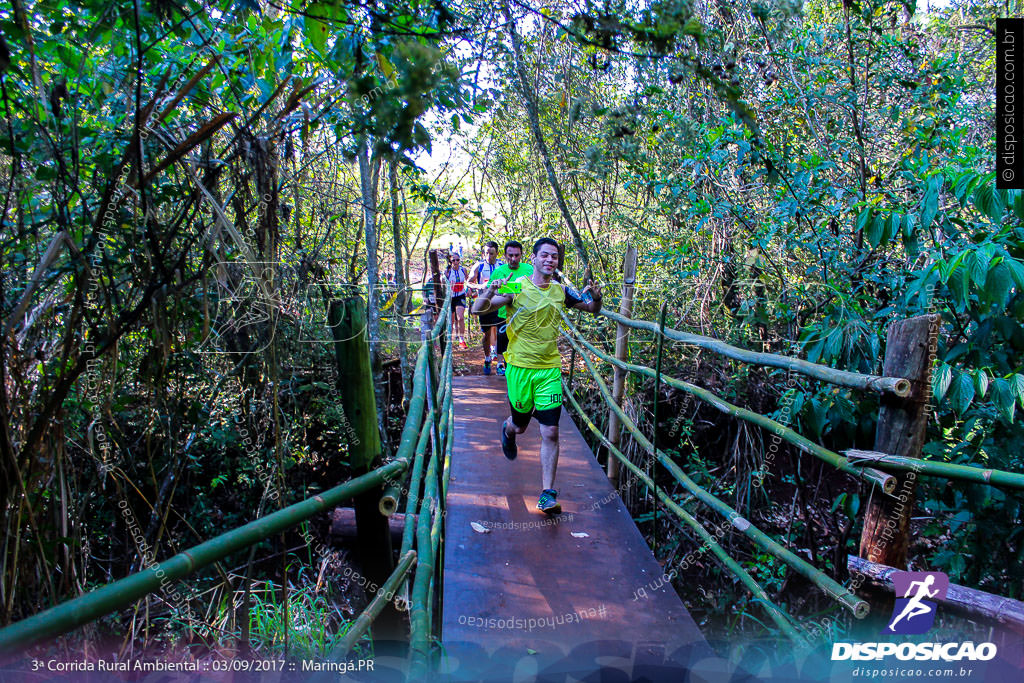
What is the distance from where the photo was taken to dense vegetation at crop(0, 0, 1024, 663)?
167 centimetres

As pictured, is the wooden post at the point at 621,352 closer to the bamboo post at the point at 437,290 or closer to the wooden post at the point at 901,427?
the wooden post at the point at 901,427

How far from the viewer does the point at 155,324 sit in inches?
73.3

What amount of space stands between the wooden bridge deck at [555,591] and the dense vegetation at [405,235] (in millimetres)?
758

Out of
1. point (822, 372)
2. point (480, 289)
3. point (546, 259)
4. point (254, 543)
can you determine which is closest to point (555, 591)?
point (822, 372)

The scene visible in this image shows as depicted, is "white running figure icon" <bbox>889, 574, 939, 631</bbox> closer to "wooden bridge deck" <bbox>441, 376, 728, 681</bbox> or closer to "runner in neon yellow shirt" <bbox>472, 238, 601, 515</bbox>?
"wooden bridge deck" <bbox>441, 376, 728, 681</bbox>

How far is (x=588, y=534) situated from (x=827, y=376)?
4.43ft

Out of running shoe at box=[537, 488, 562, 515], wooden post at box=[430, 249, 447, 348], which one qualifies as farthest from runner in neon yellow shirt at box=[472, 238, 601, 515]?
wooden post at box=[430, 249, 447, 348]

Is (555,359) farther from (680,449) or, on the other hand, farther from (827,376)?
(680,449)

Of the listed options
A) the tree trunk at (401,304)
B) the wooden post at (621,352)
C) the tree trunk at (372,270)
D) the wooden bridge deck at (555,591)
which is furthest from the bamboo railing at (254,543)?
the tree trunk at (401,304)

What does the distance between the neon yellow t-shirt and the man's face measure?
10 centimetres

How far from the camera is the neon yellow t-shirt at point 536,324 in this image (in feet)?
9.57

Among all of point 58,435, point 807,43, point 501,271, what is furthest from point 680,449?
point 58,435

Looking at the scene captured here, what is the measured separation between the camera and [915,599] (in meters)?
1.46

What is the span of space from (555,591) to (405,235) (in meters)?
5.16
